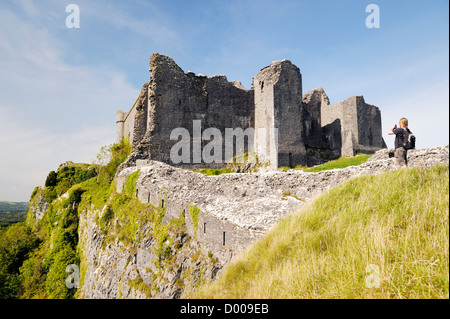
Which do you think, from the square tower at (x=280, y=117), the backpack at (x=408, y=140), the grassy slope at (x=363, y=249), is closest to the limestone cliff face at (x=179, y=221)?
the backpack at (x=408, y=140)

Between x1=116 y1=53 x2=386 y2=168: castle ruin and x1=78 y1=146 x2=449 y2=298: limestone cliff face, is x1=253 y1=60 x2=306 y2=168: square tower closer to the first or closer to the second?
x1=116 y1=53 x2=386 y2=168: castle ruin

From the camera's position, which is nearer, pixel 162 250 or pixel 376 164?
pixel 376 164

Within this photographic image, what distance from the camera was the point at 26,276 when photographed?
813 inches

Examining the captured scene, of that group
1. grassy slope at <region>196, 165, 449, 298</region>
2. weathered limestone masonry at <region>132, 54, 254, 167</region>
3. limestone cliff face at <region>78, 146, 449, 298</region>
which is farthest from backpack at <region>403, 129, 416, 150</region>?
weathered limestone masonry at <region>132, 54, 254, 167</region>

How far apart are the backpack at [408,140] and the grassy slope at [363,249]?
1863 mm

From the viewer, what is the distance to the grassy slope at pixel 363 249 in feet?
9.92

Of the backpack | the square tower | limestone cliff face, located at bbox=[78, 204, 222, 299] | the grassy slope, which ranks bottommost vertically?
limestone cliff face, located at bbox=[78, 204, 222, 299]

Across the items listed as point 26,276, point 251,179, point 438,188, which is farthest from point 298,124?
point 26,276

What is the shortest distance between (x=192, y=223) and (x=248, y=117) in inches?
669

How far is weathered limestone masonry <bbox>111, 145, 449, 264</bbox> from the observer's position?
24.1ft

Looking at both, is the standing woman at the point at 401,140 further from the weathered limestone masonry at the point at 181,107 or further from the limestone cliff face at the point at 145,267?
the weathered limestone masonry at the point at 181,107

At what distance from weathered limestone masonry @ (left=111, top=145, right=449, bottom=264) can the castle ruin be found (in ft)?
30.9
